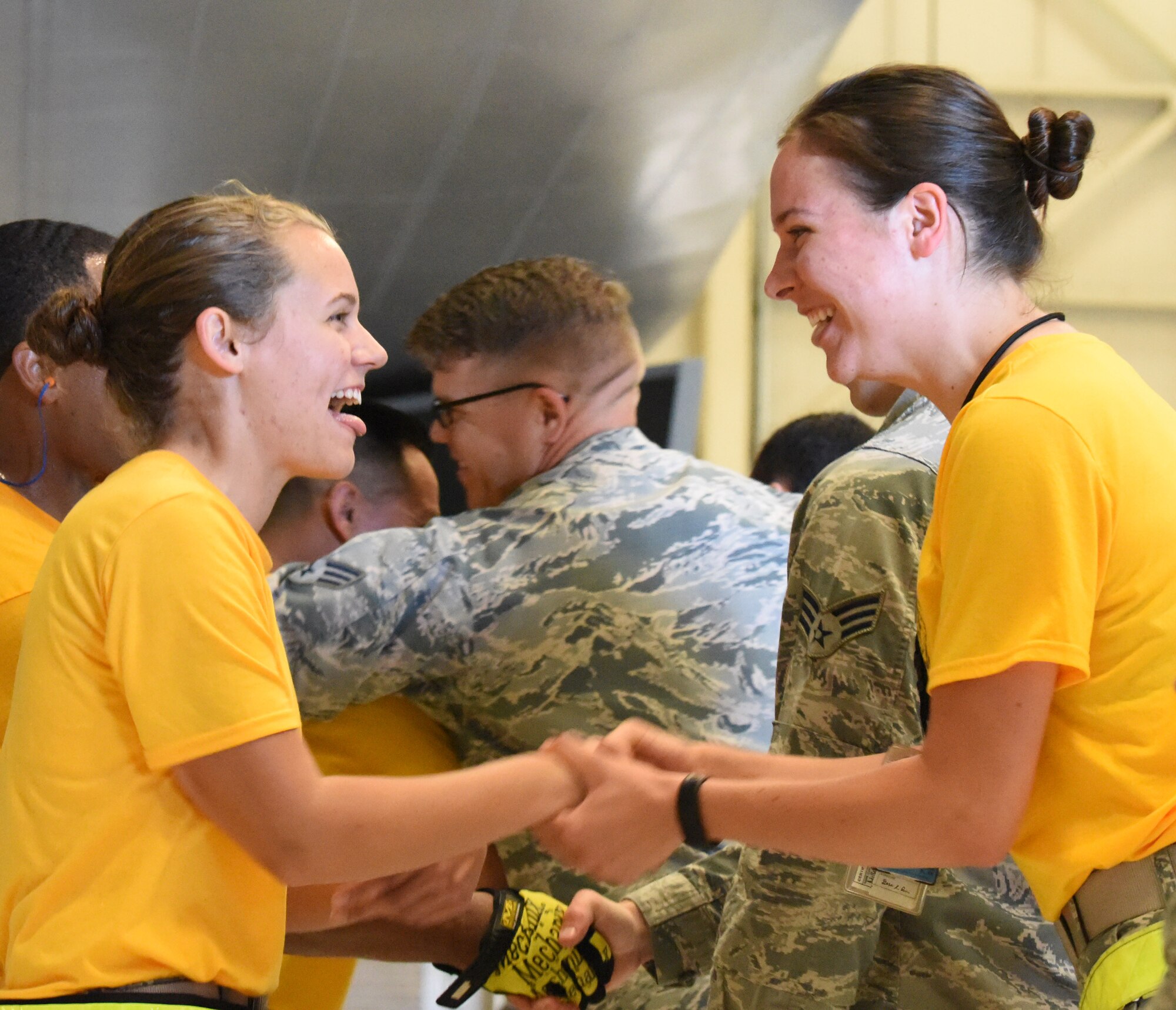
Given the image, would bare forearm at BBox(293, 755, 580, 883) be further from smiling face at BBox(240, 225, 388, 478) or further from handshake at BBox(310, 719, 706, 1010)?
smiling face at BBox(240, 225, 388, 478)

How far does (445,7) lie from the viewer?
3.17 meters

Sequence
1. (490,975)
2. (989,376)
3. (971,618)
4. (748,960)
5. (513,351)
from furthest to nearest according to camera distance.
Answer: (513,351), (490,975), (748,960), (989,376), (971,618)

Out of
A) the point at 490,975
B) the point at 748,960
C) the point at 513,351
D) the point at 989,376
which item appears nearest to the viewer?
the point at 989,376

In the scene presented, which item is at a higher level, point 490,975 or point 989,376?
point 989,376

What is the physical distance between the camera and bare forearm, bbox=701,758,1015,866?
1191 millimetres

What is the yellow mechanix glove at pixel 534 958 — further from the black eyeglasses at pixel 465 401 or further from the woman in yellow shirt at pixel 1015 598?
the black eyeglasses at pixel 465 401

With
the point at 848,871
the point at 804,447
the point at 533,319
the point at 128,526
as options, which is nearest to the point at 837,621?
the point at 848,871

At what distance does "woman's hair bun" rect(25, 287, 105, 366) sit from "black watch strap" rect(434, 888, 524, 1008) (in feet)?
3.24

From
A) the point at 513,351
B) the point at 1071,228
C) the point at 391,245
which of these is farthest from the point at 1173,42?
the point at 513,351

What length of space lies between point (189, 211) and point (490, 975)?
120cm

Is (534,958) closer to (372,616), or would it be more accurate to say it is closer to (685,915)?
(685,915)

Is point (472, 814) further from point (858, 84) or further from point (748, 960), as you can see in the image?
point (858, 84)

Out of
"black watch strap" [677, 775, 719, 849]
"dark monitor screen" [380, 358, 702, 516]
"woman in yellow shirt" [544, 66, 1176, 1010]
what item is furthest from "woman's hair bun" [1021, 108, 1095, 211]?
"dark monitor screen" [380, 358, 702, 516]

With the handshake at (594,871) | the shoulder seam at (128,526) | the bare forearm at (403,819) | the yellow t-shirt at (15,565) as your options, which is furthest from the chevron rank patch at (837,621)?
the yellow t-shirt at (15,565)
